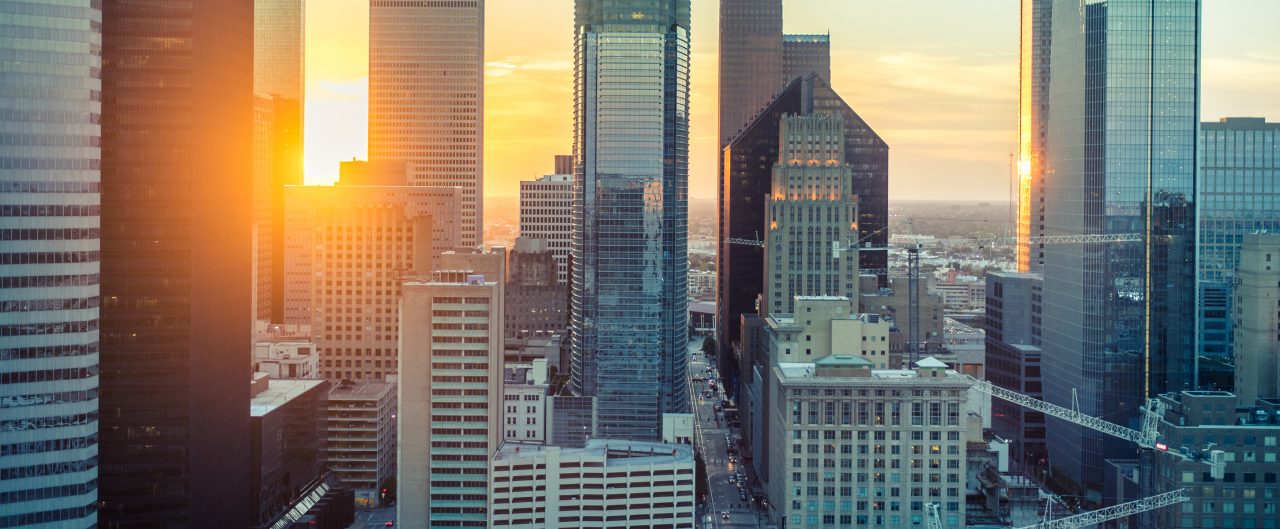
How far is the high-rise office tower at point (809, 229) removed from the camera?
165 m

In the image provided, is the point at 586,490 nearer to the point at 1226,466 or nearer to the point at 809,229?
the point at 1226,466

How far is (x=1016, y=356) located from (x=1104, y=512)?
4813 cm

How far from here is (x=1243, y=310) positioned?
13988cm

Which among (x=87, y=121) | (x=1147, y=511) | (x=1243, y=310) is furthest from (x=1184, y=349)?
(x=87, y=121)

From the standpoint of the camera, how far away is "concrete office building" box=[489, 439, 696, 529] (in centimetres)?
10612

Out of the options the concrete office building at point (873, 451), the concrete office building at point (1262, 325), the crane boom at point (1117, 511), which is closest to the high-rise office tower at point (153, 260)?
the concrete office building at point (873, 451)

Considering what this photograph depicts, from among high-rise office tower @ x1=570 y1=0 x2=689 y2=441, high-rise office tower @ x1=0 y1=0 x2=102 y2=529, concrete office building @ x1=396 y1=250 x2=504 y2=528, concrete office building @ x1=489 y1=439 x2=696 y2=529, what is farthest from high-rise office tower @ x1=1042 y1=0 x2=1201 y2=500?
high-rise office tower @ x1=0 y1=0 x2=102 y2=529

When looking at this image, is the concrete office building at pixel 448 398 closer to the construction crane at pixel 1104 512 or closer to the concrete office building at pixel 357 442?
the construction crane at pixel 1104 512

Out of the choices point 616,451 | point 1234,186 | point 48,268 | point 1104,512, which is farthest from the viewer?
point 1234,186

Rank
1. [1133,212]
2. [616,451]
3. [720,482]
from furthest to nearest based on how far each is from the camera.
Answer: [720,482]
[1133,212]
[616,451]

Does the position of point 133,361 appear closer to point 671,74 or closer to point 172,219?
point 172,219

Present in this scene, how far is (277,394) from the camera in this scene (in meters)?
135

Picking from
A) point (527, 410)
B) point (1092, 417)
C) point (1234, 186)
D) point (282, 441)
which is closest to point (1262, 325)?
point (1092, 417)

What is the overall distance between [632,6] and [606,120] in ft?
51.7
